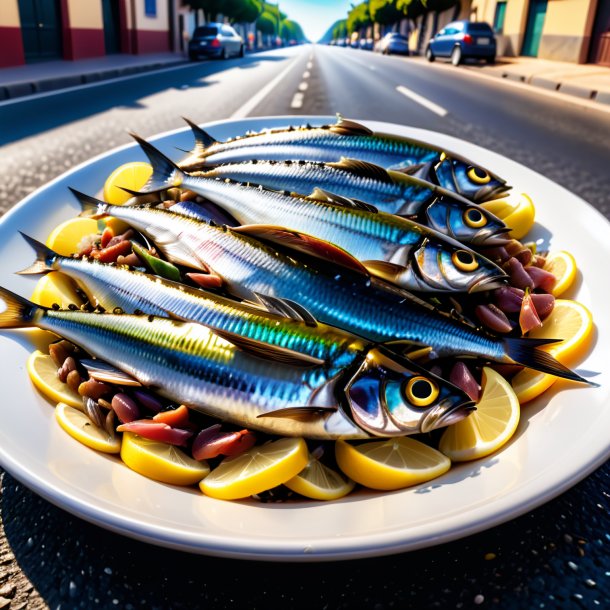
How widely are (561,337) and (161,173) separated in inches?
84.4

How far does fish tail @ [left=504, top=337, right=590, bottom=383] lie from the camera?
1.93 m

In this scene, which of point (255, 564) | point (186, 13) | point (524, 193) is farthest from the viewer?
point (186, 13)

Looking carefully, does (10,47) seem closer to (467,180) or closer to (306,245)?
(467,180)

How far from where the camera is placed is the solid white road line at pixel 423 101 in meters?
13.1

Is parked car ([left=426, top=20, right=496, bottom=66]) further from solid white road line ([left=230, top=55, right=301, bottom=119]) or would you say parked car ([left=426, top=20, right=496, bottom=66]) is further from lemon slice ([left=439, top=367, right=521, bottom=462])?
lemon slice ([left=439, top=367, right=521, bottom=462])

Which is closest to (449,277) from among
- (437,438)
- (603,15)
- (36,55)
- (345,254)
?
(345,254)

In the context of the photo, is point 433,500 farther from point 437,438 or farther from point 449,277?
point 449,277

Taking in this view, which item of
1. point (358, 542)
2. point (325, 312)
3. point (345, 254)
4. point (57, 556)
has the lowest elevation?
point (57, 556)

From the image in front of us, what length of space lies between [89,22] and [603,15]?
22800mm

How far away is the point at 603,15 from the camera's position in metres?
26.0

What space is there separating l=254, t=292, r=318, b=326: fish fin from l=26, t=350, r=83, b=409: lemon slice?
0.72 meters

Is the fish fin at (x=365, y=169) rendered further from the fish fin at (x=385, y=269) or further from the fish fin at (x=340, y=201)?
the fish fin at (x=385, y=269)

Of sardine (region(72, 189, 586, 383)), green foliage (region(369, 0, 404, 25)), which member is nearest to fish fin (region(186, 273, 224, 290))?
sardine (region(72, 189, 586, 383))

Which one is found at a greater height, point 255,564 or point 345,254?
point 345,254
